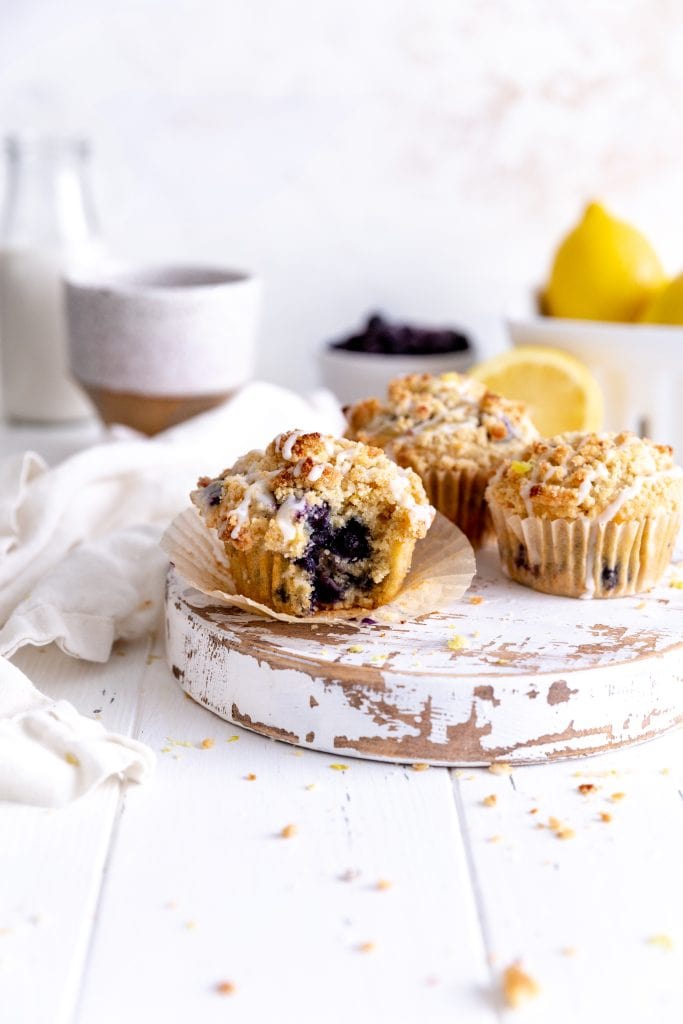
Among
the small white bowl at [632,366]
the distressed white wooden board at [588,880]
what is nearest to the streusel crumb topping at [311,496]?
the distressed white wooden board at [588,880]

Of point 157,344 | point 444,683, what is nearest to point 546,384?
point 157,344

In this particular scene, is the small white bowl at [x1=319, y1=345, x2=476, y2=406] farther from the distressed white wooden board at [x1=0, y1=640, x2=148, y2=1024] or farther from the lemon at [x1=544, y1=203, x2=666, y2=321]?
the distressed white wooden board at [x1=0, y1=640, x2=148, y2=1024]

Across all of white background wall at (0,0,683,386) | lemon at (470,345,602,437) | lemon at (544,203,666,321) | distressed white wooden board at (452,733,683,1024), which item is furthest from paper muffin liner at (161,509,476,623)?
white background wall at (0,0,683,386)

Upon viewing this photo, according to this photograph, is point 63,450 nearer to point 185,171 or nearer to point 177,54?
point 185,171

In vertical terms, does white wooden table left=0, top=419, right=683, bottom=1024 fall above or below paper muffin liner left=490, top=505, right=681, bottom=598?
below

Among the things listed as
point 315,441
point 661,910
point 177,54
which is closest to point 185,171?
point 177,54

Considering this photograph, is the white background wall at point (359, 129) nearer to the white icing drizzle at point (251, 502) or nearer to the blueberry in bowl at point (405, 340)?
the blueberry in bowl at point (405, 340)
